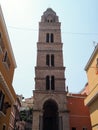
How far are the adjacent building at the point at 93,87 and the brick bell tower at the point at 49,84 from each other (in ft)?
30.5

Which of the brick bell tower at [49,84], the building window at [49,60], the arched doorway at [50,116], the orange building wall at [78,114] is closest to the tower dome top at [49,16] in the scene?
the brick bell tower at [49,84]

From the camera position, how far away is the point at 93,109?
14.1 meters

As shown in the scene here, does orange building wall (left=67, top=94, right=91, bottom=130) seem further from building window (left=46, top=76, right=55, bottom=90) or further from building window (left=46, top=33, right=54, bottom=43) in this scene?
building window (left=46, top=33, right=54, bottom=43)

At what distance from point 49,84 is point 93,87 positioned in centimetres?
1226

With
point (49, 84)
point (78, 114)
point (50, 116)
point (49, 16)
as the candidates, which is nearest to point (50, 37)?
point (49, 16)

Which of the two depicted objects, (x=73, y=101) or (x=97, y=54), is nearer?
(x=97, y=54)

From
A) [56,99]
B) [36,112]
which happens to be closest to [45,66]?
[56,99]

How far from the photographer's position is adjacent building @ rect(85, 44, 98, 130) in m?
13.4

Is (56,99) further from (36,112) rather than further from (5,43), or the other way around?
(5,43)

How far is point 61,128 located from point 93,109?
10046 millimetres

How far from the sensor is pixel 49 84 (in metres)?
26.5

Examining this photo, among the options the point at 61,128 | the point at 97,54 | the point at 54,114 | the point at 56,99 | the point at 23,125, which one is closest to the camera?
the point at 97,54

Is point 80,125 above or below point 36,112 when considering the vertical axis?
below

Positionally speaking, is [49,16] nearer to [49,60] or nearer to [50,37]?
[50,37]
